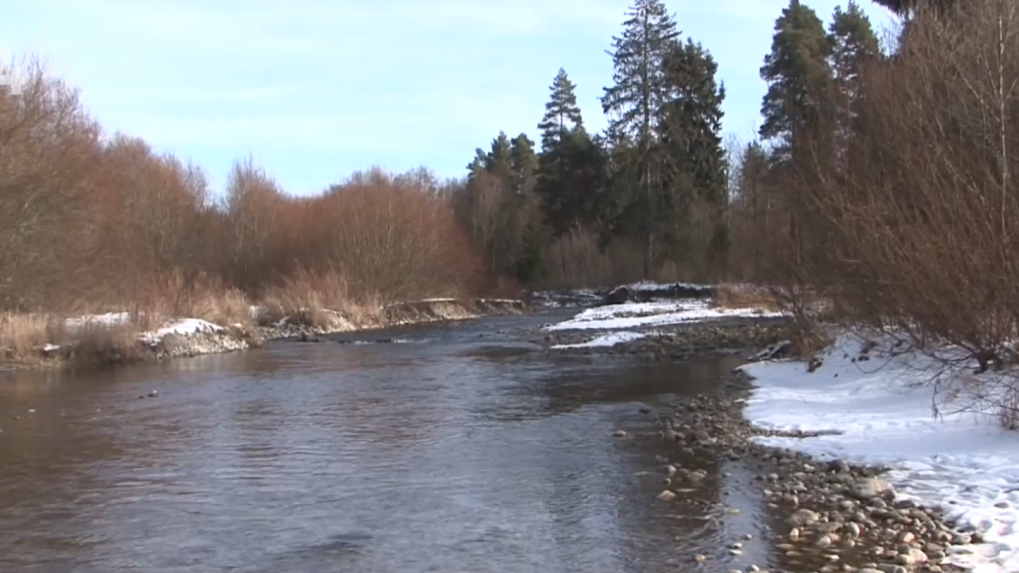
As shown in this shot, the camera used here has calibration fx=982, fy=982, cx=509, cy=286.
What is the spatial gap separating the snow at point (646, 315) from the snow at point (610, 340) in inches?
109

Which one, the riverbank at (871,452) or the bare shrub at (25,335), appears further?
the bare shrub at (25,335)

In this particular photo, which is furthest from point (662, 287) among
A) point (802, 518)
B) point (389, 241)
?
point (802, 518)

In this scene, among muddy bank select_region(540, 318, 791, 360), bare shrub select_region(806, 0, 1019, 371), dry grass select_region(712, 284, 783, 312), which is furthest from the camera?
dry grass select_region(712, 284, 783, 312)

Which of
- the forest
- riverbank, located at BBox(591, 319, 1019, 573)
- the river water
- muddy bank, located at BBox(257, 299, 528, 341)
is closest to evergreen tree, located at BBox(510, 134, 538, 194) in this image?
the forest

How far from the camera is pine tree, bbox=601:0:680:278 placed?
192ft

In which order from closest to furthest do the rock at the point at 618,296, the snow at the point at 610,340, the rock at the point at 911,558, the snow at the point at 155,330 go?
1. the rock at the point at 911,558
2. the snow at the point at 155,330
3. the snow at the point at 610,340
4. the rock at the point at 618,296

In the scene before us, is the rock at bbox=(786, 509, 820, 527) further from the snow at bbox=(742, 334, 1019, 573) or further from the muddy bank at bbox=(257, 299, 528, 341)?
the muddy bank at bbox=(257, 299, 528, 341)

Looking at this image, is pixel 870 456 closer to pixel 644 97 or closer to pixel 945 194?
pixel 945 194

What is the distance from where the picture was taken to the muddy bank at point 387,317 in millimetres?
36000

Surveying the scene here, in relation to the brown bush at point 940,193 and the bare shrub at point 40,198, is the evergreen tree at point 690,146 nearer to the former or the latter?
the bare shrub at point 40,198

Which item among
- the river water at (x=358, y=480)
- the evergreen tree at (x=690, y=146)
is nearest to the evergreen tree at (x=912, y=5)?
the river water at (x=358, y=480)

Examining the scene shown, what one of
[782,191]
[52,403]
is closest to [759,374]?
[782,191]

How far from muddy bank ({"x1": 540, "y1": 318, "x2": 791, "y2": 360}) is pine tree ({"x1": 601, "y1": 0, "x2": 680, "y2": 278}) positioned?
1003 inches

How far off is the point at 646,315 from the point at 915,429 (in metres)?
27.8
